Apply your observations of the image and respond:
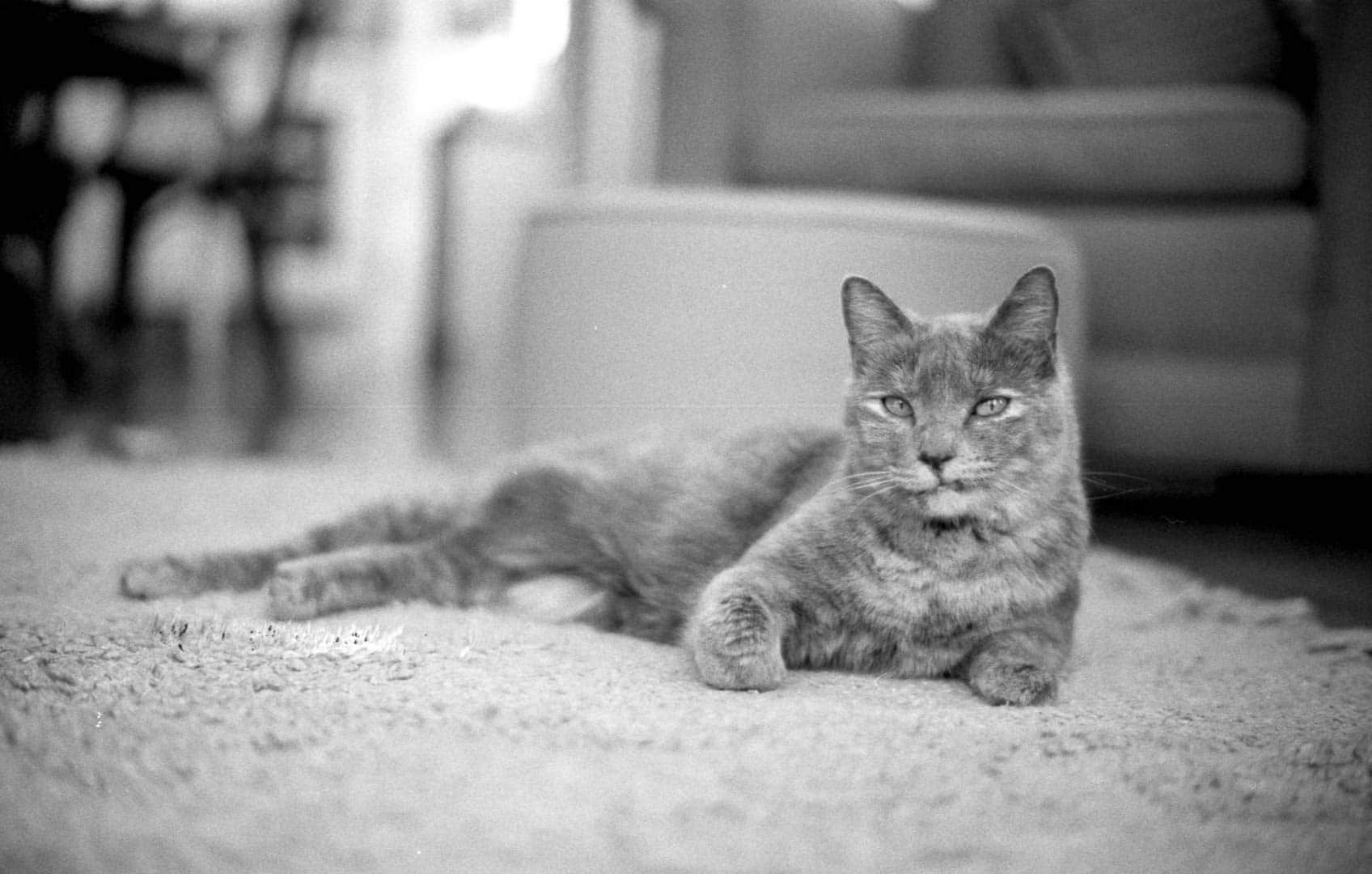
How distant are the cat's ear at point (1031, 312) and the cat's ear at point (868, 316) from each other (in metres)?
0.10

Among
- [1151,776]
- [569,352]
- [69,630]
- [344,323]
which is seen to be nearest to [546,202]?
[569,352]

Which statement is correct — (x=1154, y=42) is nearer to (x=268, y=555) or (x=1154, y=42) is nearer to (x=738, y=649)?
(x=738, y=649)

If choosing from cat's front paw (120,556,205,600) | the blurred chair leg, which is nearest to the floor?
cat's front paw (120,556,205,600)

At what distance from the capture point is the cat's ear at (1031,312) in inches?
45.8

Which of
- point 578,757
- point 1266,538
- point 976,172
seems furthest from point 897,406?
point 1266,538

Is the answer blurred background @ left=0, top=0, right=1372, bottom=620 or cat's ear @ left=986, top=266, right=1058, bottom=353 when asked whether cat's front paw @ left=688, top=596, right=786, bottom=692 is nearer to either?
cat's ear @ left=986, top=266, right=1058, bottom=353

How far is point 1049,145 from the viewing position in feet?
7.56

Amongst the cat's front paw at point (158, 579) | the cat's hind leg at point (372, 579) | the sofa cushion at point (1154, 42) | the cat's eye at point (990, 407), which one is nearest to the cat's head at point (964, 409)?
the cat's eye at point (990, 407)

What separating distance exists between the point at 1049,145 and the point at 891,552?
144 centimetres

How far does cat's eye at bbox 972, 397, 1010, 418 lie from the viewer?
1.15m

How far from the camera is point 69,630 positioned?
1.06 meters

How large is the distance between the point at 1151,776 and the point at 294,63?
4.00 meters

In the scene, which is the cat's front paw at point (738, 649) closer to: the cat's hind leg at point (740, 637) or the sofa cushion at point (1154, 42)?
the cat's hind leg at point (740, 637)

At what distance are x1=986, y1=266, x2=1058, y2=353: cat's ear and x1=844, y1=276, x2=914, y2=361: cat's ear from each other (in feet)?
0.32
